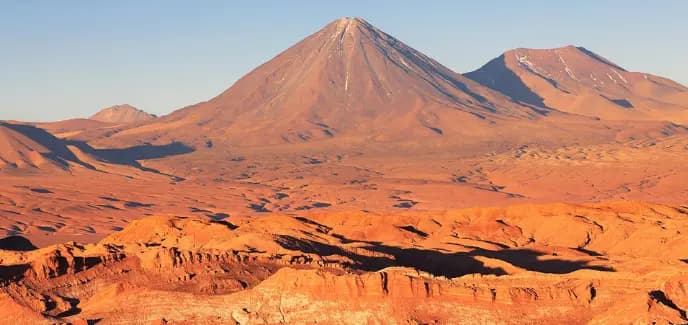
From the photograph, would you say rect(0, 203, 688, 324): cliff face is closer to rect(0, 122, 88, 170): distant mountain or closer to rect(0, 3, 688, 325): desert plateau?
rect(0, 3, 688, 325): desert plateau

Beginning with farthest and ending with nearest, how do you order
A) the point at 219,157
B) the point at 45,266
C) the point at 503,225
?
the point at 219,157 → the point at 503,225 → the point at 45,266

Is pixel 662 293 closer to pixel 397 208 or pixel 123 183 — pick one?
pixel 397 208

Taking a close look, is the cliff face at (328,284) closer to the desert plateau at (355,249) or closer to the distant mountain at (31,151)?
the desert plateau at (355,249)

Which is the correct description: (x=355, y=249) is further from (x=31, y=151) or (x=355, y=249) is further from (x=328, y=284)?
(x=31, y=151)

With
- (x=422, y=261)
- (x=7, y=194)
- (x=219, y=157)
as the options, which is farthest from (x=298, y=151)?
(x=422, y=261)

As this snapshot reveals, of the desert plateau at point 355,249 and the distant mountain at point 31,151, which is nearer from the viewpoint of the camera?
the desert plateau at point 355,249

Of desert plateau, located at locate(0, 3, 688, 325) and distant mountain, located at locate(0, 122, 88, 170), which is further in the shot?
distant mountain, located at locate(0, 122, 88, 170)

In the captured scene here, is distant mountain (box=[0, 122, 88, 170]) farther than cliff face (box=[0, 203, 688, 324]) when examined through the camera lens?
Yes

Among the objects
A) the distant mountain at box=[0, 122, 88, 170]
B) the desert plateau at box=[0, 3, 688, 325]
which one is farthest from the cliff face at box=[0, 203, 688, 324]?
the distant mountain at box=[0, 122, 88, 170]

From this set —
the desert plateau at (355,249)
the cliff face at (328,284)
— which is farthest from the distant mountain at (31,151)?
the cliff face at (328,284)
